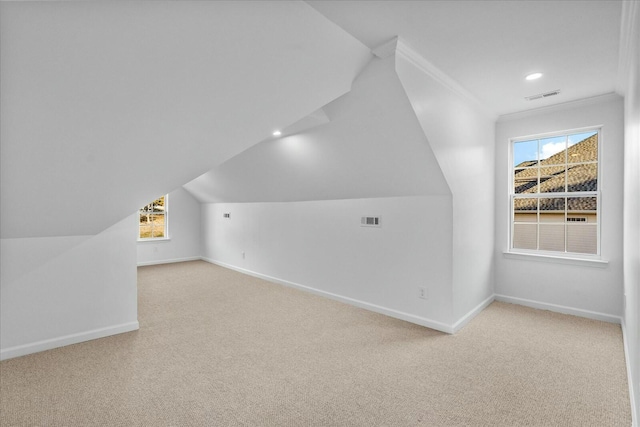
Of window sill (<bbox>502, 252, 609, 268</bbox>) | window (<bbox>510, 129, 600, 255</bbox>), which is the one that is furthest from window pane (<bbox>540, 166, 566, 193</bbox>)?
window sill (<bbox>502, 252, 609, 268</bbox>)

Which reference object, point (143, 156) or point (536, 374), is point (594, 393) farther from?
point (143, 156)

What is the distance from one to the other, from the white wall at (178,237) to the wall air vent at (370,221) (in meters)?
4.83

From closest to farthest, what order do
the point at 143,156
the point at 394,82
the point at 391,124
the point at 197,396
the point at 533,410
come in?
the point at 533,410, the point at 197,396, the point at 143,156, the point at 394,82, the point at 391,124

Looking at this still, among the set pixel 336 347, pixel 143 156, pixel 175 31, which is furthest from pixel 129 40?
pixel 336 347

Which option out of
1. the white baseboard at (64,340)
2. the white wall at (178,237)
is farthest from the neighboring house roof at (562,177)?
the white wall at (178,237)

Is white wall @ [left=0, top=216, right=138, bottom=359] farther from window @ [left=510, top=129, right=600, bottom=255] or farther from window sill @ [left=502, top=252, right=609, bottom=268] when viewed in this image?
window @ [left=510, top=129, right=600, bottom=255]

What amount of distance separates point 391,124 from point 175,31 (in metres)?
1.78

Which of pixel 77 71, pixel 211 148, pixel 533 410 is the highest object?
pixel 77 71

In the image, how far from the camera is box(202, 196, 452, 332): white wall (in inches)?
125

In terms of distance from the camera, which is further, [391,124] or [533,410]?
[391,124]

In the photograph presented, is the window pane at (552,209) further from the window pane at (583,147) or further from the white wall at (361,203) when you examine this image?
the white wall at (361,203)

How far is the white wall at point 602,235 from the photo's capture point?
3260 millimetres

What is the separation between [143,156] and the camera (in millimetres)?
2234

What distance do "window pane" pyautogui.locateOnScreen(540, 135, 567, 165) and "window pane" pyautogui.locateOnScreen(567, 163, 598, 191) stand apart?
16 cm
